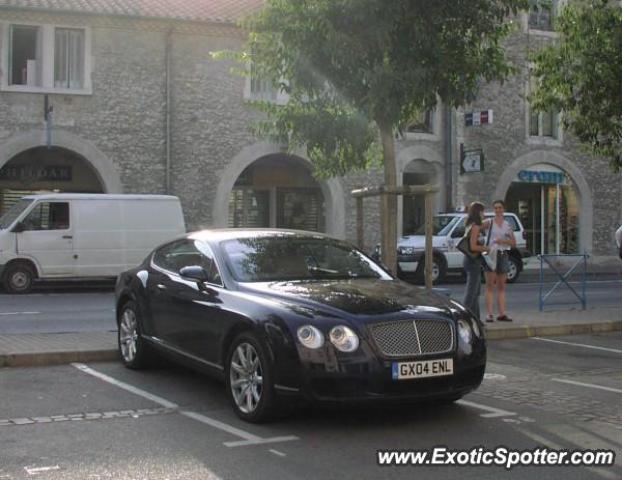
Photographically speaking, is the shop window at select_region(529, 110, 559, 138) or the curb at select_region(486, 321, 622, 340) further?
the shop window at select_region(529, 110, 559, 138)

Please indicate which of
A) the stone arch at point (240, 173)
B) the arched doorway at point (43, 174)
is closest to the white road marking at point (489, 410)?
the stone arch at point (240, 173)

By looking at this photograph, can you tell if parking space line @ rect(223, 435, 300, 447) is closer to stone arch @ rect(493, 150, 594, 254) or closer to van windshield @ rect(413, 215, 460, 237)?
van windshield @ rect(413, 215, 460, 237)

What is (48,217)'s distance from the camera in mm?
17438

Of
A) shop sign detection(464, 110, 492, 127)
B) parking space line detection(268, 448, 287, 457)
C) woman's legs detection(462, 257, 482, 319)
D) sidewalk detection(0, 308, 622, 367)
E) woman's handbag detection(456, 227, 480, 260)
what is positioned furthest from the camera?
shop sign detection(464, 110, 492, 127)

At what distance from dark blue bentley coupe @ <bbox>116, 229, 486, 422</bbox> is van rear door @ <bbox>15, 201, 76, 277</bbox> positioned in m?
10.4

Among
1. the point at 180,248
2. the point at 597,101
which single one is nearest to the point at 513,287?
the point at 597,101

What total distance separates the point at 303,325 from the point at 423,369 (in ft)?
3.04

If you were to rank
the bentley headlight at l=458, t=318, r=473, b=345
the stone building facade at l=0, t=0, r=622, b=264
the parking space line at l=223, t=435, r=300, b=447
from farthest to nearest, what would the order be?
the stone building facade at l=0, t=0, r=622, b=264
the bentley headlight at l=458, t=318, r=473, b=345
the parking space line at l=223, t=435, r=300, b=447

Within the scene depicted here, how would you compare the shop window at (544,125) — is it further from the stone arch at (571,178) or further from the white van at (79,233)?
the white van at (79,233)

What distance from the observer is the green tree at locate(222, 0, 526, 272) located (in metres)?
9.84

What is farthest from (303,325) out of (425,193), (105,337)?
(425,193)

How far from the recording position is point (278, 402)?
232 inches

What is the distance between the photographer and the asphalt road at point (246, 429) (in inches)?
197

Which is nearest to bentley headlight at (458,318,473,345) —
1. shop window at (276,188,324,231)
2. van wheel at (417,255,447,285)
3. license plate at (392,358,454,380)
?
license plate at (392,358,454,380)
